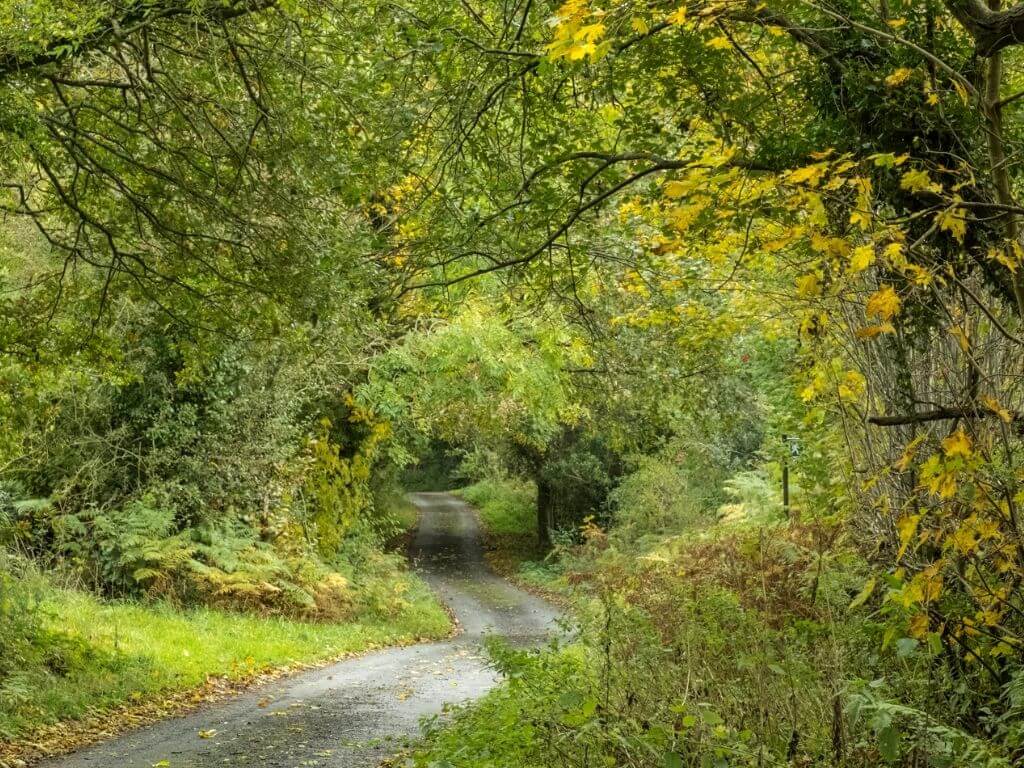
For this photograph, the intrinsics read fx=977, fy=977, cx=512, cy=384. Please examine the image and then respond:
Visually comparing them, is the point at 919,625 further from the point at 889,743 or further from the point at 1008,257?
the point at 1008,257

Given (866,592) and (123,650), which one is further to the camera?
(123,650)

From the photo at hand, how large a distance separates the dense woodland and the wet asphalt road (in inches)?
38.9

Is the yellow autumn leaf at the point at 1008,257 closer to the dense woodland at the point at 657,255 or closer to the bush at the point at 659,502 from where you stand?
the dense woodland at the point at 657,255

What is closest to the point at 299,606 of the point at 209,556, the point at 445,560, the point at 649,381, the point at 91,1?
the point at 209,556

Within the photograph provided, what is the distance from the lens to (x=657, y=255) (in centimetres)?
659

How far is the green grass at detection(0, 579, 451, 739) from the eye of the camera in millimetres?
9469

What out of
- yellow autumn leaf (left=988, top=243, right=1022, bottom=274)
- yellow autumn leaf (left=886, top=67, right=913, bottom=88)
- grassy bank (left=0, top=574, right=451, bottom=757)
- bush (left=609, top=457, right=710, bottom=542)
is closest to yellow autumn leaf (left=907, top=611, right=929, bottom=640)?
yellow autumn leaf (left=988, top=243, right=1022, bottom=274)

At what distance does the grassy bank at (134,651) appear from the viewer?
372 inches

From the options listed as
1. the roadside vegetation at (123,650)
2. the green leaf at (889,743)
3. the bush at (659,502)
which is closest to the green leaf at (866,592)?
the green leaf at (889,743)

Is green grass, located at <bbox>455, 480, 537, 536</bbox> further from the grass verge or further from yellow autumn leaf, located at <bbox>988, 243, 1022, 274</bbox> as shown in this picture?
yellow autumn leaf, located at <bbox>988, 243, 1022, 274</bbox>

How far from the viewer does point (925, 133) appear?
5910 millimetres

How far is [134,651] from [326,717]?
10.3 ft

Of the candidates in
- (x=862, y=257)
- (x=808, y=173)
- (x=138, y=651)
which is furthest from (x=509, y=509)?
(x=862, y=257)

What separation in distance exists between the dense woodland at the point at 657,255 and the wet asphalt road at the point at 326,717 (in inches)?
38.9
